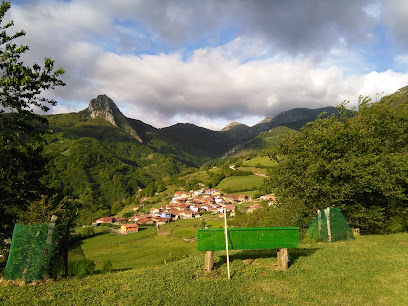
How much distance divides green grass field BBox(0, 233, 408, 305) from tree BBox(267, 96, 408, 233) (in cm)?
750

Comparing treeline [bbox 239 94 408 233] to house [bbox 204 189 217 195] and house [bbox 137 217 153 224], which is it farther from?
house [bbox 204 189 217 195]

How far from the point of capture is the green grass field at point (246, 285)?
6289 millimetres

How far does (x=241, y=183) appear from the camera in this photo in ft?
427

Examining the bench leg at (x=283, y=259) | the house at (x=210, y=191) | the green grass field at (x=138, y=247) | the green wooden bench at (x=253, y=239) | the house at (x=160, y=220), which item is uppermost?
the green wooden bench at (x=253, y=239)

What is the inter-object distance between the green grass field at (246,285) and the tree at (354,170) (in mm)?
7498

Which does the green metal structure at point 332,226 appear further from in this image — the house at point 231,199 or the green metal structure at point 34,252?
the house at point 231,199

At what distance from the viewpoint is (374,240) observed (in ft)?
42.5

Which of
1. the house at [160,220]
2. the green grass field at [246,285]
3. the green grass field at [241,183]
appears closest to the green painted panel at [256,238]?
the green grass field at [246,285]

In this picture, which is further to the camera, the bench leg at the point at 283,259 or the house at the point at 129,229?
the house at the point at 129,229

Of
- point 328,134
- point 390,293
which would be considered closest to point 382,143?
point 328,134

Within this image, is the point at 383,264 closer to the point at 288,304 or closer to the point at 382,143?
the point at 288,304

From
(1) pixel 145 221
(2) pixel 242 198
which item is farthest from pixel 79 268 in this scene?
(2) pixel 242 198

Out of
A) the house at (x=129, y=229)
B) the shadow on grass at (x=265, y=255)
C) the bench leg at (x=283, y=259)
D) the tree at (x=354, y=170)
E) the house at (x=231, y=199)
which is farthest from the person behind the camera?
the house at (x=231, y=199)

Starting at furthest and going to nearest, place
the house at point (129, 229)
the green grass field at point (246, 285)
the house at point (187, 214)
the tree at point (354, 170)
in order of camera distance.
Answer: the house at point (187, 214) < the house at point (129, 229) < the tree at point (354, 170) < the green grass field at point (246, 285)
